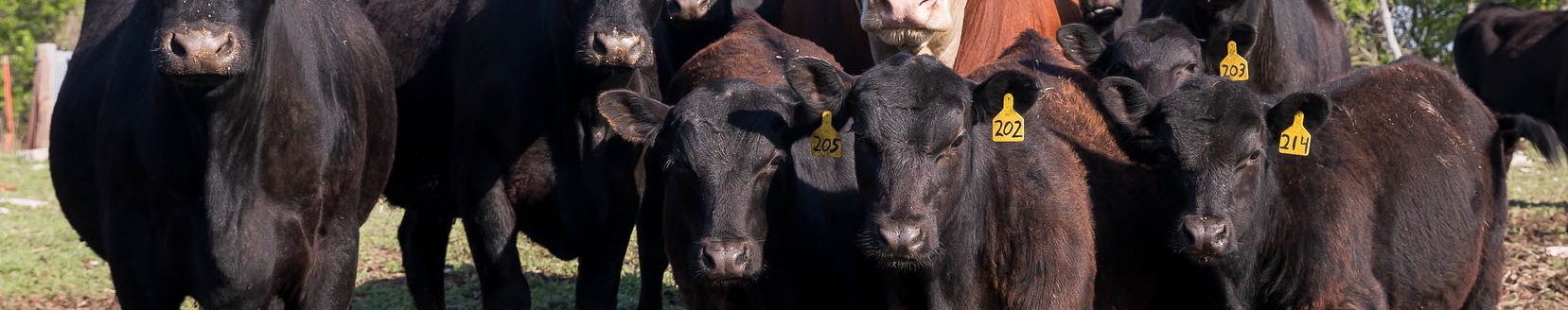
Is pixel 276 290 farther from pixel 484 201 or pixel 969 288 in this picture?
pixel 969 288

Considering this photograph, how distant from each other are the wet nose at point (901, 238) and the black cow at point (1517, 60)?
1203cm

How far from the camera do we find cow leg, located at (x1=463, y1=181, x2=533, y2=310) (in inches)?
285

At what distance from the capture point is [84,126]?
5.91 metres

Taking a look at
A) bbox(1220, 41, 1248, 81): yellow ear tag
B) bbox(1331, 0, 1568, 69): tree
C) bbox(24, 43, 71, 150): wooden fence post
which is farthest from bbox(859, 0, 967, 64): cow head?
bbox(24, 43, 71, 150): wooden fence post

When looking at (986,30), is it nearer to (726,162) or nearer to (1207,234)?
(1207,234)

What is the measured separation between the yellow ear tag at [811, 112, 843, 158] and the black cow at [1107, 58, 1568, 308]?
123cm

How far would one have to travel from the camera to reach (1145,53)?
23.2ft

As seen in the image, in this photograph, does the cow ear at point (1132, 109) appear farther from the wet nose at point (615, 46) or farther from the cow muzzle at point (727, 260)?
the wet nose at point (615, 46)

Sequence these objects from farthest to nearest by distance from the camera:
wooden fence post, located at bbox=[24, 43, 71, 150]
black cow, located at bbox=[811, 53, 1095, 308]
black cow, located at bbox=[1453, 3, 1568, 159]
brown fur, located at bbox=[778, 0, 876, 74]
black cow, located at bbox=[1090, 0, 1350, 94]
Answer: wooden fence post, located at bbox=[24, 43, 71, 150], black cow, located at bbox=[1453, 3, 1568, 159], brown fur, located at bbox=[778, 0, 876, 74], black cow, located at bbox=[1090, 0, 1350, 94], black cow, located at bbox=[811, 53, 1095, 308]

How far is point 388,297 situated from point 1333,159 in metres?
5.36

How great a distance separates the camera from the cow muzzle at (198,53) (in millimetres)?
4992

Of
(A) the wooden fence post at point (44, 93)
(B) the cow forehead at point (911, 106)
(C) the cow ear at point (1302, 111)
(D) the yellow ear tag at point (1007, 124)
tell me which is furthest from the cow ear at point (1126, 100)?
(A) the wooden fence post at point (44, 93)

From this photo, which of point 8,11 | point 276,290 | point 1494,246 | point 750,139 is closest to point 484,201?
point 276,290

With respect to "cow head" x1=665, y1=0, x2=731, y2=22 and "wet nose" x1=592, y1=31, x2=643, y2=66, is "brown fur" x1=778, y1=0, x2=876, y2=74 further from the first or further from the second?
"wet nose" x1=592, y1=31, x2=643, y2=66
